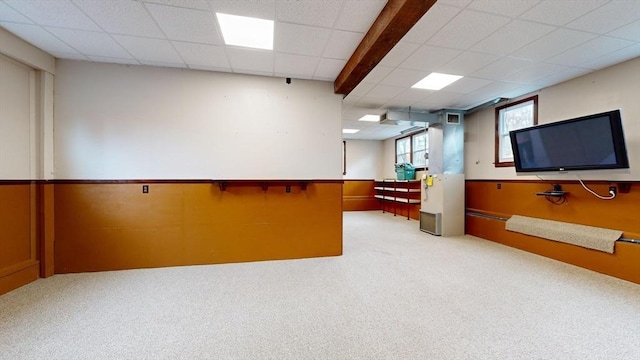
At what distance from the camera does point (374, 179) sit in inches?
372

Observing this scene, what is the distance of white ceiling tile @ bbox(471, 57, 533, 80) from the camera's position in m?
3.25

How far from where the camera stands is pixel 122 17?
7.87 feet

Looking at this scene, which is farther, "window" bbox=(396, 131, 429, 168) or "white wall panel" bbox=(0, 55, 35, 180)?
"window" bbox=(396, 131, 429, 168)

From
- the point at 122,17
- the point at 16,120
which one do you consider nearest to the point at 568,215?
the point at 122,17

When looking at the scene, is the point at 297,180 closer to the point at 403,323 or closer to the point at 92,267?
the point at 403,323

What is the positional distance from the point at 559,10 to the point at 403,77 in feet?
5.73

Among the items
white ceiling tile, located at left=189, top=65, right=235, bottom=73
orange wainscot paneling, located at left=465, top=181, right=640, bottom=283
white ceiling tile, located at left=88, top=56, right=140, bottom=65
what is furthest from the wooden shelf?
white ceiling tile, located at left=88, top=56, right=140, bottom=65

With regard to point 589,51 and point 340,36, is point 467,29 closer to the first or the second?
point 340,36

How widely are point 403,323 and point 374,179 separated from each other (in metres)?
7.50

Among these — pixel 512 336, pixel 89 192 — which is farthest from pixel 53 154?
pixel 512 336

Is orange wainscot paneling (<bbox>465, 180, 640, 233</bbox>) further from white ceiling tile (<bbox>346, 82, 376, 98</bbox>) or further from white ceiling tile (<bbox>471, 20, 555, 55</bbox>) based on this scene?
Result: white ceiling tile (<bbox>346, 82, 376, 98</bbox>)

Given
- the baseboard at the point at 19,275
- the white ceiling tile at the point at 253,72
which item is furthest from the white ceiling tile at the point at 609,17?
the baseboard at the point at 19,275

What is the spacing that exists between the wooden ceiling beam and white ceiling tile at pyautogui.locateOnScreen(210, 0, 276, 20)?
3.13ft

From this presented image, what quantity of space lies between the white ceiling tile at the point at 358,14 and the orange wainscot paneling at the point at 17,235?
387 centimetres
